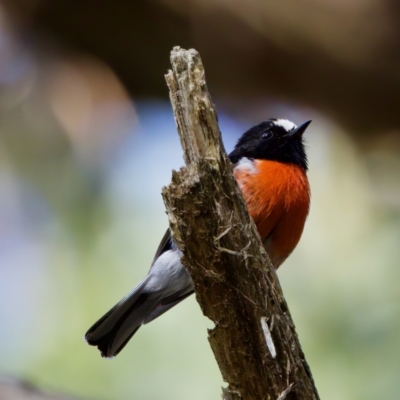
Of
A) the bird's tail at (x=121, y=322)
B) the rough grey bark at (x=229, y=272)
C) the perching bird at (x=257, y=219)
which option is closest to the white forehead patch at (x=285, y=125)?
the perching bird at (x=257, y=219)

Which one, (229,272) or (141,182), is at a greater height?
(141,182)

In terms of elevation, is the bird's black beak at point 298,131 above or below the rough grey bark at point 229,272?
above

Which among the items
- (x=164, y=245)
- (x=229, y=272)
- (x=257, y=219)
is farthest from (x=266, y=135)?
(x=229, y=272)

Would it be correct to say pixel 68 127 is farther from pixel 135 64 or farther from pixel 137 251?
pixel 137 251

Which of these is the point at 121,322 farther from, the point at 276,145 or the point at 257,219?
the point at 276,145

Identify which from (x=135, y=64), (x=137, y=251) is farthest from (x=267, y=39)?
(x=137, y=251)

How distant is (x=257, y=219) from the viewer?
2256mm

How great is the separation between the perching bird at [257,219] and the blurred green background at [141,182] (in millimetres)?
622

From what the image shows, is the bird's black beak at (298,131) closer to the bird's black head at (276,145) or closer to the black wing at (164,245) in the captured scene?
the bird's black head at (276,145)

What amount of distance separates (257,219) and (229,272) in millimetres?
861

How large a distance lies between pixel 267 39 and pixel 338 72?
1.50 feet

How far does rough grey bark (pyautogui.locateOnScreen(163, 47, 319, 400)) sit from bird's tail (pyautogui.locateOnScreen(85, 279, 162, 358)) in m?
0.93

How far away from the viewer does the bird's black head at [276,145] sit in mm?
2559

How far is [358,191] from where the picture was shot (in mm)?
3537
